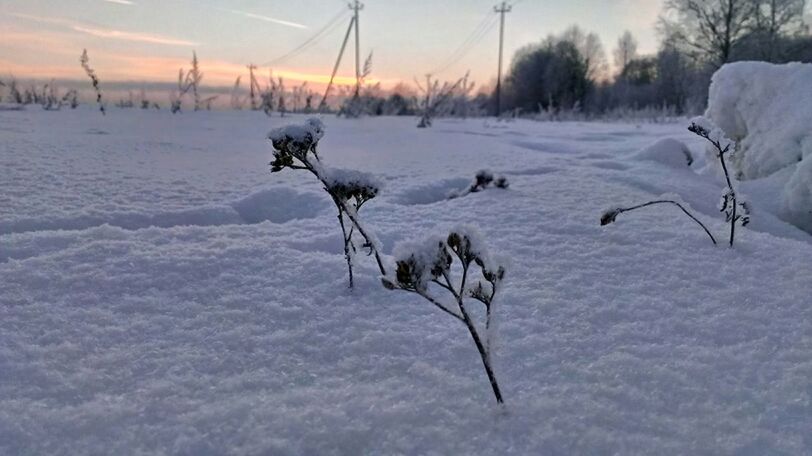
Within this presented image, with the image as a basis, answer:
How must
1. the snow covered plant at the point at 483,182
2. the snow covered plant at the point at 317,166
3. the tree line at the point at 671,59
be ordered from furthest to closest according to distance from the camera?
the tree line at the point at 671,59 < the snow covered plant at the point at 483,182 < the snow covered plant at the point at 317,166

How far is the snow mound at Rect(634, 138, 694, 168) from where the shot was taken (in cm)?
337

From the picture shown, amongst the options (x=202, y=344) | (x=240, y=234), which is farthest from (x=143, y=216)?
(x=202, y=344)

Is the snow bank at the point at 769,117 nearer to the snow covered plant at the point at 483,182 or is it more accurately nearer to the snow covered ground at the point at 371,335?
the snow covered ground at the point at 371,335

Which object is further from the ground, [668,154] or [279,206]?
[668,154]

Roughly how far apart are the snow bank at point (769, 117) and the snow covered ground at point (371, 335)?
661mm

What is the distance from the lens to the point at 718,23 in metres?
26.2

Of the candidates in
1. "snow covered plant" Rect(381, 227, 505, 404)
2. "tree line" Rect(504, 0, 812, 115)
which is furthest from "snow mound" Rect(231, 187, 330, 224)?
"tree line" Rect(504, 0, 812, 115)

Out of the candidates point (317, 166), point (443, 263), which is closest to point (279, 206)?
point (317, 166)

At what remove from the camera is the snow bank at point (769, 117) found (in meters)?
2.77

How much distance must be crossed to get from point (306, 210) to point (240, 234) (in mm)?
485

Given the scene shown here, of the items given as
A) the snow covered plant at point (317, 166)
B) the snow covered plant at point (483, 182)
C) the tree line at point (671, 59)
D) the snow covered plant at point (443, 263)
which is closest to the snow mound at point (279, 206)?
the snow covered plant at point (483, 182)

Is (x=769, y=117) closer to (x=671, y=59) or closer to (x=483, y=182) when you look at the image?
(x=483, y=182)

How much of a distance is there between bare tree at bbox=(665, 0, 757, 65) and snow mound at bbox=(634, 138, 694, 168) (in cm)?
2588

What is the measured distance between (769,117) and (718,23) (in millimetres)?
27527
